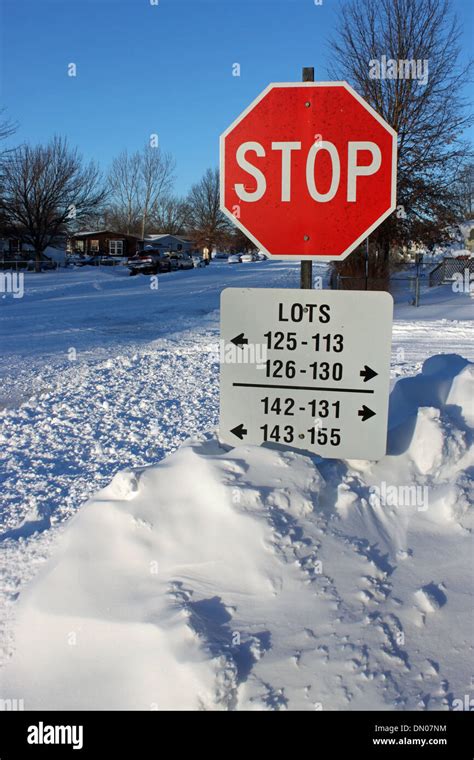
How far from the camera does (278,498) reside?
3.24 meters

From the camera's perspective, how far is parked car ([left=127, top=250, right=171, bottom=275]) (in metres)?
45.6

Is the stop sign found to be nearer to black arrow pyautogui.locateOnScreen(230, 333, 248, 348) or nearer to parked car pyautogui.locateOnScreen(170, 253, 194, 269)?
black arrow pyautogui.locateOnScreen(230, 333, 248, 348)

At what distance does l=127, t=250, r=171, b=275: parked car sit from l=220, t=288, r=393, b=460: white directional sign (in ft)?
139

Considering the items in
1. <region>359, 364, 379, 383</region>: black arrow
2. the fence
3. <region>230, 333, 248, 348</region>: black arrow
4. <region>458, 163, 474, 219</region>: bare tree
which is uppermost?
<region>458, 163, 474, 219</region>: bare tree

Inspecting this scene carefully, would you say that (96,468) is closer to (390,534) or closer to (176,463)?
(176,463)

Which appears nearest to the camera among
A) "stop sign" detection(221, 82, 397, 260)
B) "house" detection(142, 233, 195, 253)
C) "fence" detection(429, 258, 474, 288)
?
"stop sign" detection(221, 82, 397, 260)

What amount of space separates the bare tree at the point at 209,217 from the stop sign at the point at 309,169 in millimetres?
84358

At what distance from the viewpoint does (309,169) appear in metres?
3.56

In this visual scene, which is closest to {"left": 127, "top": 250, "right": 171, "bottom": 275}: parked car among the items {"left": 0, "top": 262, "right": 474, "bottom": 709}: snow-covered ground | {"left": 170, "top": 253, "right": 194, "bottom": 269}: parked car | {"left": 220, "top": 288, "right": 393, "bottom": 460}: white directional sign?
{"left": 170, "top": 253, "right": 194, "bottom": 269}: parked car

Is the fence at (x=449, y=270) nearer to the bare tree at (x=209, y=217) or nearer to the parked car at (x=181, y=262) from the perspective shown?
the parked car at (x=181, y=262)

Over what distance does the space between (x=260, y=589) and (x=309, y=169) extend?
2.11 meters

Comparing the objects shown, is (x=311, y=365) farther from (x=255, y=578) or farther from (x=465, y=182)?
(x=465, y=182)

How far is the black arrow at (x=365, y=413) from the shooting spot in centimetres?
359

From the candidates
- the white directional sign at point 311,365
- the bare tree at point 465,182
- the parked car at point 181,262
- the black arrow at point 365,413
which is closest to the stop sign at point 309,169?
the white directional sign at point 311,365
